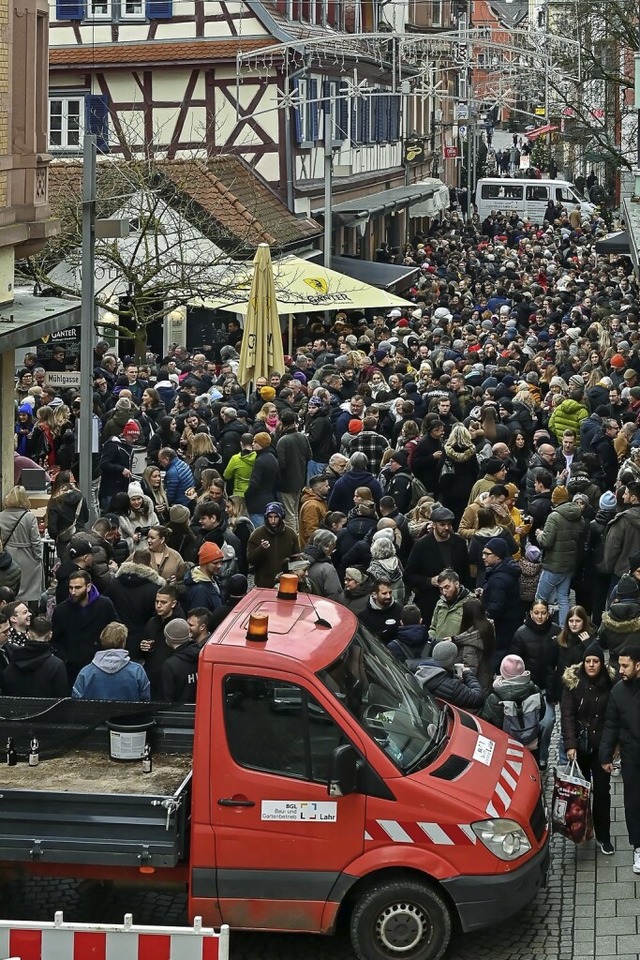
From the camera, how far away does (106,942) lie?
23.5 ft

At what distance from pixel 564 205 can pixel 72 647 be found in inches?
1963

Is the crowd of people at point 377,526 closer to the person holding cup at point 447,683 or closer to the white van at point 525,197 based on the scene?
the person holding cup at point 447,683

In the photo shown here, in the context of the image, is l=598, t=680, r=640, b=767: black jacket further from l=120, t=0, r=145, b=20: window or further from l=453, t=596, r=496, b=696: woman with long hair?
l=120, t=0, r=145, b=20: window

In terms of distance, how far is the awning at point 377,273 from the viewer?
33.8 meters

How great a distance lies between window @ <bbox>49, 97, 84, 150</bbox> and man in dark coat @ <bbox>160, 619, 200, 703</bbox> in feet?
88.4

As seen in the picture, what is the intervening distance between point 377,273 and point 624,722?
83.7 ft

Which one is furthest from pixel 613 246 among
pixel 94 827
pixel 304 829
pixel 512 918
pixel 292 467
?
pixel 94 827

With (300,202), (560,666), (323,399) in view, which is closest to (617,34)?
(300,202)

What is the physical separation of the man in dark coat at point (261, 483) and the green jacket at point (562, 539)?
127 inches

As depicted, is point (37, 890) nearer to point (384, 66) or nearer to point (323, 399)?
point (323, 399)

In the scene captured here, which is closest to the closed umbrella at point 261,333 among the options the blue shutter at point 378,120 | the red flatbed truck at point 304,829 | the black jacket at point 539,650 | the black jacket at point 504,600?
the black jacket at point 504,600

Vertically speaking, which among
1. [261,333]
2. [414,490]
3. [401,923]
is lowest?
[401,923]

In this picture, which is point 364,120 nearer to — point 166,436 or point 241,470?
point 166,436

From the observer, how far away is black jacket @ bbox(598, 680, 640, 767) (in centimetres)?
947
